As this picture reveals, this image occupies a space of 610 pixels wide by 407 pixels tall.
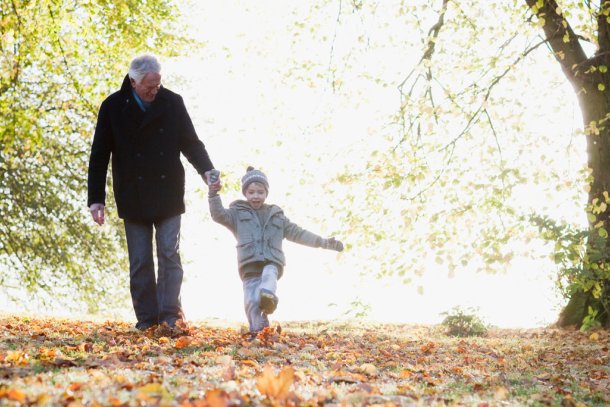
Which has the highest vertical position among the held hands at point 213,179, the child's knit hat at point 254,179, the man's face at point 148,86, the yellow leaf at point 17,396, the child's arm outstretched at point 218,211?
the man's face at point 148,86

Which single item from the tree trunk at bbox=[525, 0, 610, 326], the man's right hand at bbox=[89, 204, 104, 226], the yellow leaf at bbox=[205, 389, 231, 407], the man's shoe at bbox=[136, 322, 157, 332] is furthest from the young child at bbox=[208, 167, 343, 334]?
the tree trunk at bbox=[525, 0, 610, 326]

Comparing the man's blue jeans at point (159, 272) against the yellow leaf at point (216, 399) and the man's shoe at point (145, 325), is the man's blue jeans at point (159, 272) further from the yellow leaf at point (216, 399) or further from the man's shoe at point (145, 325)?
the yellow leaf at point (216, 399)

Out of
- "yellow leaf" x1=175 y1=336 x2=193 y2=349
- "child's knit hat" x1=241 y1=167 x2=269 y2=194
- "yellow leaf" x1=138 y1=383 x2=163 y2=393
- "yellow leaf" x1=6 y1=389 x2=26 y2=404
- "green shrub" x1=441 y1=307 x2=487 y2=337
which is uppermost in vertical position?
"child's knit hat" x1=241 y1=167 x2=269 y2=194

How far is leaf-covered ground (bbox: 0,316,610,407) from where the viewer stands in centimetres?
294

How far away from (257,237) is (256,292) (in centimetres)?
54

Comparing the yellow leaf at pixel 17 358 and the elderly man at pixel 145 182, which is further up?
the elderly man at pixel 145 182

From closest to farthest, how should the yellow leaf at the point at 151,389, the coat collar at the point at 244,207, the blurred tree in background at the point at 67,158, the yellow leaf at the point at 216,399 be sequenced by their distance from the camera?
1. the yellow leaf at the point at 216,399
2. the yellow leaf at the point at 151,389
3. the coat collar at the point at 244,207
4. the blurred tree in background at the point at 67,158

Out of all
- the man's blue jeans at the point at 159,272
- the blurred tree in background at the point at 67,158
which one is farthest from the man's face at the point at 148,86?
the blurred tree in background at the point at 67,158

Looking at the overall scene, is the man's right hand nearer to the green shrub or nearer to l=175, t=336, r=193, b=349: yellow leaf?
l=175, t=336, r=193, b=349: yellow leaf

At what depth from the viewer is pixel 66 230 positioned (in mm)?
15102

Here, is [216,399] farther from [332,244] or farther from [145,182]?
[332,244]

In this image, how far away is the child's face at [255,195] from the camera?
21.5 ft

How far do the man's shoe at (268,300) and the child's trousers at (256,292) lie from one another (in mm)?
209

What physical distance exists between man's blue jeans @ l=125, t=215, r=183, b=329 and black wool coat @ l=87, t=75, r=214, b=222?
0.44ft
